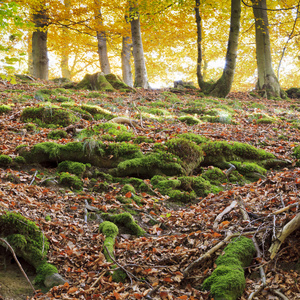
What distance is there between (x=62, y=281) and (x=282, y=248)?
237 cm

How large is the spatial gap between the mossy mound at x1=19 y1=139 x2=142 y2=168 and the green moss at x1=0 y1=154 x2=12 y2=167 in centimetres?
30

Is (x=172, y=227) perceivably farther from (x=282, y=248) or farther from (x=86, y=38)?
(x=86, y=38)

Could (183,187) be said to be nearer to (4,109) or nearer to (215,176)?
(215,176)

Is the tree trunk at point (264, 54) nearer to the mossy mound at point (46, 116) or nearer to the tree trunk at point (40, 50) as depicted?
the mossy mound at point (46, 116)

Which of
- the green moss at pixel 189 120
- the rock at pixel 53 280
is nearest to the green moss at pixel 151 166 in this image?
the rock at pixel 53 280

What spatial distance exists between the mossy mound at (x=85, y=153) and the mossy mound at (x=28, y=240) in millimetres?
2407

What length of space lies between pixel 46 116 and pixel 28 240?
497 cm

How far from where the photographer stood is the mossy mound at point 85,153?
5.52 meters

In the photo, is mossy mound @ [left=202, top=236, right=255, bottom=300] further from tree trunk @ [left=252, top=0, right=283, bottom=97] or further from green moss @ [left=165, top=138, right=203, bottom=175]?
tree trunk @ [left=252, top=0, right=283, bottom=97]

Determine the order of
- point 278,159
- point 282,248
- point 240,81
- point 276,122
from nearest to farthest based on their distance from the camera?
point 282,248, point 278,159, point 276,122, point 240,81

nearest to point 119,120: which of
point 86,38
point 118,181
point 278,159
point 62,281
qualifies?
point 118,181

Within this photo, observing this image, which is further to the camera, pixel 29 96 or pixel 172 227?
pixel 29 96

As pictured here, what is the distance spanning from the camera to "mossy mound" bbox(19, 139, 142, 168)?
552 centimetres

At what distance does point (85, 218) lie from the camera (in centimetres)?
414
